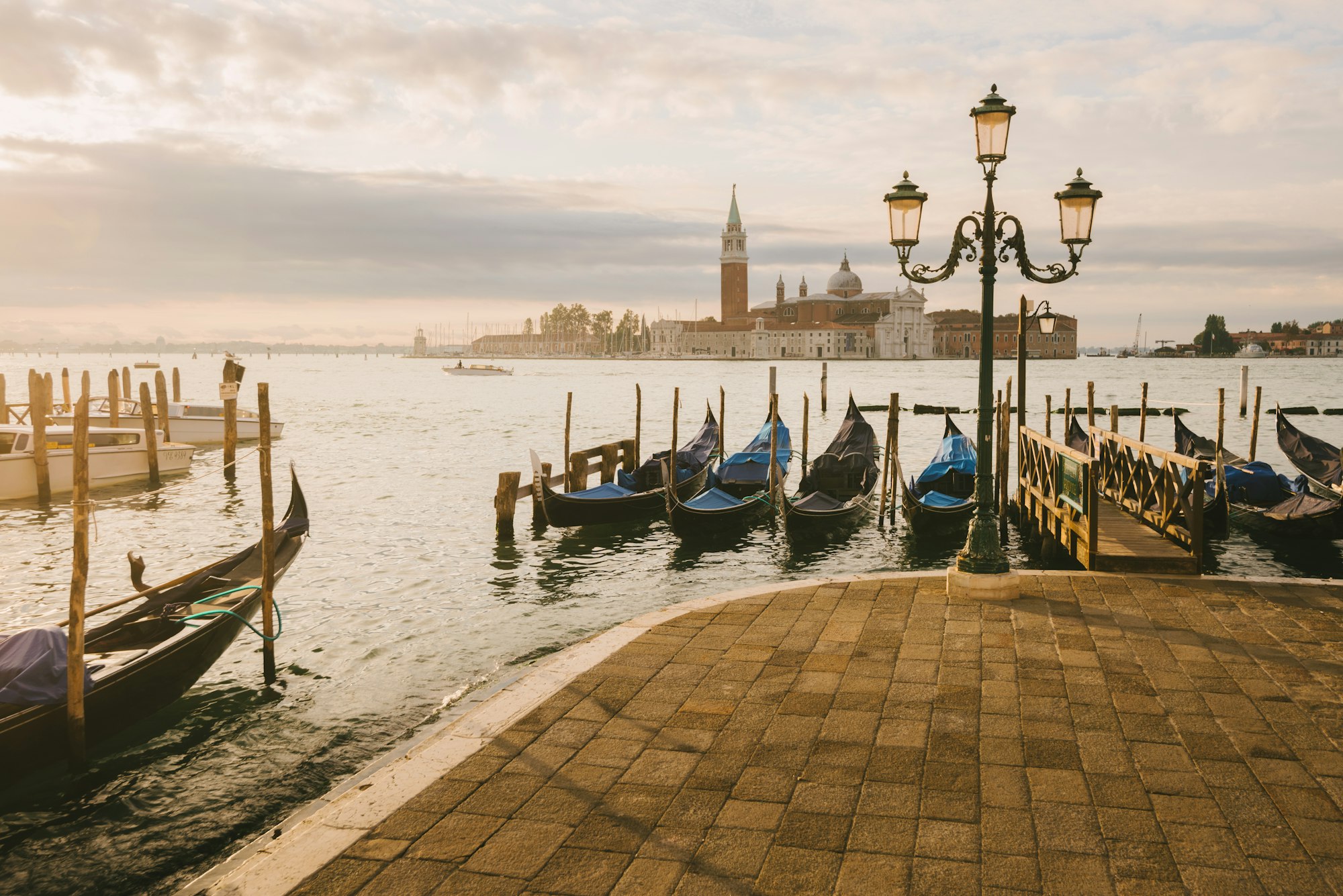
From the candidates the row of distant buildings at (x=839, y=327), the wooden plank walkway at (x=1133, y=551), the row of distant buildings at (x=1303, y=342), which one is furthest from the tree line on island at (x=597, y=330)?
the wooden plank walkway at (x=1133, y=551)

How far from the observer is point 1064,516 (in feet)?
31.7

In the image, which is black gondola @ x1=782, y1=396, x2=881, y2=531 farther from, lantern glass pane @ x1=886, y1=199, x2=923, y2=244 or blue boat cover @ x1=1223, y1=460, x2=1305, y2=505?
lantern glass pane @ x1=886, y1=199, x2=923, y2=244

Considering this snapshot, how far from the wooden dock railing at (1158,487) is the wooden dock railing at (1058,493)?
26 cm

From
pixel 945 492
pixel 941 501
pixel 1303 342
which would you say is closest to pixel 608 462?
pixel 945 492

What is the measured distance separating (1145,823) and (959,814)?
63cm

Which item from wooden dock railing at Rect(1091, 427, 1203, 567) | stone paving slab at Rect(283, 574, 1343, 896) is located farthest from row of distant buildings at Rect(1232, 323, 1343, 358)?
stone paving slab at Rect(283, 574, 1343, 896)

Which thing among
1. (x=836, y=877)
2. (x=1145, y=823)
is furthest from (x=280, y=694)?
(x=1145, y=823)

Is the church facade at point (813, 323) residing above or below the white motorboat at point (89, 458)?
above

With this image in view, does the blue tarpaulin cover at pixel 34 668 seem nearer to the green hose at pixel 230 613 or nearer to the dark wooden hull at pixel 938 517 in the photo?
the green hose at pixel 230 613

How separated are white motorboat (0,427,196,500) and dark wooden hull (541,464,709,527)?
303 inches

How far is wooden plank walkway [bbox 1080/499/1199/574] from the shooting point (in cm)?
721

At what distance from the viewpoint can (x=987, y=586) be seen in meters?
6.15

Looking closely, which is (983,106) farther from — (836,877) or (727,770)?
(836,877)

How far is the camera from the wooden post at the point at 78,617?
4859 mm
